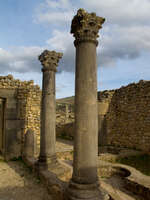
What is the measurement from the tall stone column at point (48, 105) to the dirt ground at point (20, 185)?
788 mm

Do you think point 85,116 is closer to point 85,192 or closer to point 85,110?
point 85,110

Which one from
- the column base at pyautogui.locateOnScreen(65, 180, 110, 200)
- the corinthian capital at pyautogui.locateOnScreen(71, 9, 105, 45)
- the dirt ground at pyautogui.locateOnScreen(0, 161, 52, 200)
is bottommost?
the dirt ground at pyautogui.locateOnScreen(0, 161, 52, 200)

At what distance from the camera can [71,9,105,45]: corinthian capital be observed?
3924mm

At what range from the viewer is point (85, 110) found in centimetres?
380

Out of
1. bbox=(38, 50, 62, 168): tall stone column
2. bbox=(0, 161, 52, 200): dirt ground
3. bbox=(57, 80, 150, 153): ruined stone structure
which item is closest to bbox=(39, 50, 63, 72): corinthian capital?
bbox=(38, 50, 62, 168): tall stone column

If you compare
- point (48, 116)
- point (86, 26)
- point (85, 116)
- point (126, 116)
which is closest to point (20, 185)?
point (48, 116)

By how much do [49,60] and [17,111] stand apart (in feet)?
13.9

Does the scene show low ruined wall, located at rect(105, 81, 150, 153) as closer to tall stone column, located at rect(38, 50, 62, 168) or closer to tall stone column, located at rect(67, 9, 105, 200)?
tall stone column, located at rect(38, 50, 62, 168)

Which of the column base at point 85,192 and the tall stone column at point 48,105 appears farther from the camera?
the tall stone column at point 48,105

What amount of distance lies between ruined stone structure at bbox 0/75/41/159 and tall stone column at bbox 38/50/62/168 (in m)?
3.31

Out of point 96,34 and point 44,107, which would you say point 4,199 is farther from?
point 96,34

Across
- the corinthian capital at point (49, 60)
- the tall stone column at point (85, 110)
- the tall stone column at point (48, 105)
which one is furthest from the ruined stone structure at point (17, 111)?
the tall stone column at point (85, 110)

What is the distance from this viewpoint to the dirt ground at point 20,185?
5.18 m

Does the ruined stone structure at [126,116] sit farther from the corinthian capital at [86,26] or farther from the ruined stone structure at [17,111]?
the corinthian capital at [86,26]
